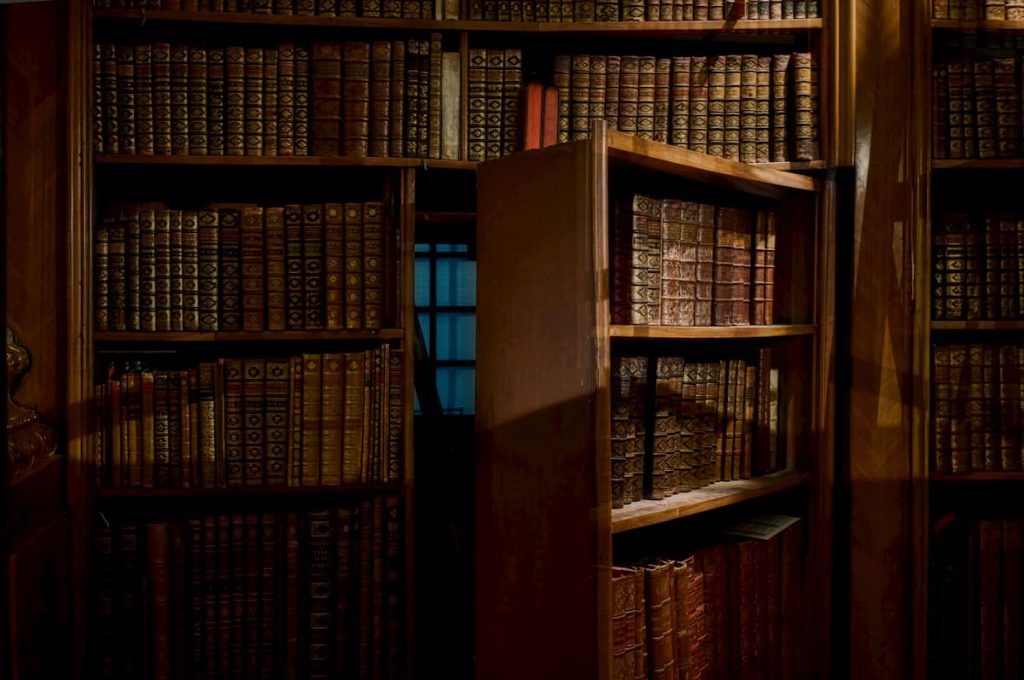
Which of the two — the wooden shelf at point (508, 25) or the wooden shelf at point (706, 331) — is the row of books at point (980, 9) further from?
the wooden shelf at point (706, 331)

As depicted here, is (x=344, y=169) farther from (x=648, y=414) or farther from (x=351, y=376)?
(x=648, y=414)

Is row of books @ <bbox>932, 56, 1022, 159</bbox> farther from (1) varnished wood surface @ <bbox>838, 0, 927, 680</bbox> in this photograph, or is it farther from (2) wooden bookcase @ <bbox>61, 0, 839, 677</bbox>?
(2) wooden bookcase @ <bbox>61, 0, 839, 677</bbox>

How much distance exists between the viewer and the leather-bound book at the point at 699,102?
1864 mm

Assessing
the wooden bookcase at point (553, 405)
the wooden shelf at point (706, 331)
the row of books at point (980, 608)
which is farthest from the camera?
the row of books at point (980, 608)

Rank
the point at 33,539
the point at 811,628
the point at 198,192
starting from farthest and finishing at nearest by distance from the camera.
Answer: the point at 198,192 → the point at 811,628 → the point at 33,539

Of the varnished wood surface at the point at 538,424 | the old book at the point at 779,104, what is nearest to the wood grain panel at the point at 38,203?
the varnished wood surface at the point at 538,424

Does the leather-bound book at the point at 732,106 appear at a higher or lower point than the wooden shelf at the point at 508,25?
lower

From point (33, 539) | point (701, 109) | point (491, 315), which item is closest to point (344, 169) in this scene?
point (491, 315)

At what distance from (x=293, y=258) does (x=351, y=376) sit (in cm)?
30

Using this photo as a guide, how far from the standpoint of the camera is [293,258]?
183 cm

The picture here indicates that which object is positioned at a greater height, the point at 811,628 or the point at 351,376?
the point at 351,376

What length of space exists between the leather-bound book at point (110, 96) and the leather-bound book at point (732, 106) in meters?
1.39

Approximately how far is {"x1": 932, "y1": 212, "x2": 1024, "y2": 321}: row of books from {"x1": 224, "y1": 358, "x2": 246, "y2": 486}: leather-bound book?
1645 mm

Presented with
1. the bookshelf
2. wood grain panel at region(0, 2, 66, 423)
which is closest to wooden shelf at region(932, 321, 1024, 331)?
the bookshelf
